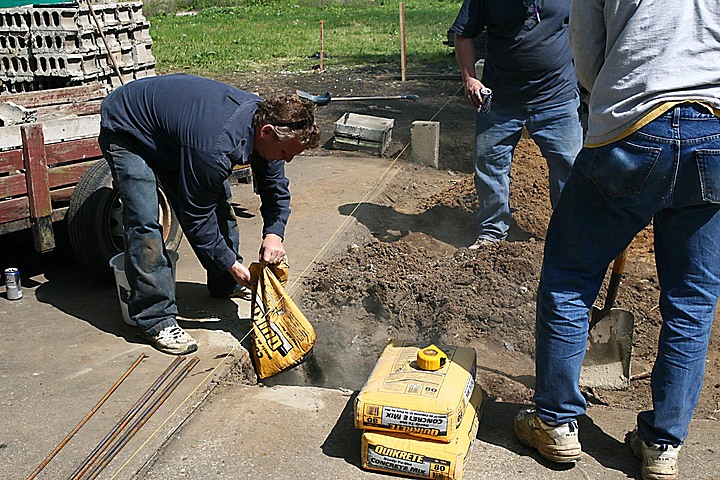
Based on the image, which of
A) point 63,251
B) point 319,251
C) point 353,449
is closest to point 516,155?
point 319,251

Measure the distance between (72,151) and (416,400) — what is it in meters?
3.17

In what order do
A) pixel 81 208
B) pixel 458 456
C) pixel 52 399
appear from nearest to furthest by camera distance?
pixel 458 456 → pixel 52 399 → pixel 81 208

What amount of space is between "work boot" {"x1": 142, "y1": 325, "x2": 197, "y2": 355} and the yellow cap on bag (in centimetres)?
159

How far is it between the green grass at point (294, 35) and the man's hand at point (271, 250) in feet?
36.9

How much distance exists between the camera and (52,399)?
382 centimetres

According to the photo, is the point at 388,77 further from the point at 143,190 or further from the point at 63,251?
the point at 143,190

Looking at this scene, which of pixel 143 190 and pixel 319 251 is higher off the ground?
pixel 143 190

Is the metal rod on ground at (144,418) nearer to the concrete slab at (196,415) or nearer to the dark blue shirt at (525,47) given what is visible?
the concrete slab at (196,415)

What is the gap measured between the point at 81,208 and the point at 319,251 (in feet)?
5.67

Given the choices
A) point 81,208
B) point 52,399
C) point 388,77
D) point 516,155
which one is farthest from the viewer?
point 388,77

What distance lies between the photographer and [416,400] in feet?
9.79

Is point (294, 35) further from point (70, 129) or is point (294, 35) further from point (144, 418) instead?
point (144, 418)

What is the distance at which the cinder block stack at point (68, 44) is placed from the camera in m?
7.53

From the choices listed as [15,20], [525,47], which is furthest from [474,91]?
[15,20]
